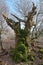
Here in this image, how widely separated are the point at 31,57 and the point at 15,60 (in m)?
1.59

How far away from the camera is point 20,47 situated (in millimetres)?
15242

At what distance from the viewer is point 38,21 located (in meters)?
22.7

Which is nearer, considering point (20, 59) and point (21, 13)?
point (20, 59)

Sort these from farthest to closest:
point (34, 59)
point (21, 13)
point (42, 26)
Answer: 1. point (42, 26)
2. point (21, 13)
3. point (34, 59)

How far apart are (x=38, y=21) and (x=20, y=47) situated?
8321mm

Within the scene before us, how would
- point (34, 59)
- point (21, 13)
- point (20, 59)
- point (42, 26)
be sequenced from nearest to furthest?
point (20, 59)
point (34, 59)
point (21, 13)
point (42, 26)

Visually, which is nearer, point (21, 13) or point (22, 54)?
point (22, 54)

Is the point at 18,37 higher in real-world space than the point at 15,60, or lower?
higher

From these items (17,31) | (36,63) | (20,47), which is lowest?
(36,63)

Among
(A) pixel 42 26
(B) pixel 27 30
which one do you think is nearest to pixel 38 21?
(A) pixel 42 26

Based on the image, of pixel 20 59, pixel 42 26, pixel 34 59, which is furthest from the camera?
pixel 42 26

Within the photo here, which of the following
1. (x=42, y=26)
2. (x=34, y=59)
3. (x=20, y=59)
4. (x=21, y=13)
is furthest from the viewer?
(x=42, y=26)

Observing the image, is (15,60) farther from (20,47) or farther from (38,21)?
(38,21)

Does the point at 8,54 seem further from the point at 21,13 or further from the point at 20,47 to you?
the point at 21,13
